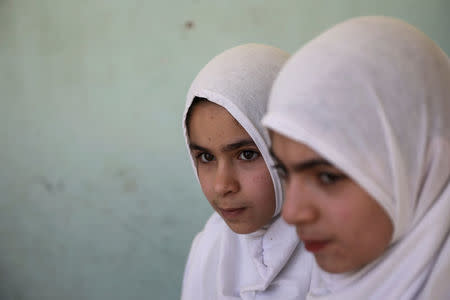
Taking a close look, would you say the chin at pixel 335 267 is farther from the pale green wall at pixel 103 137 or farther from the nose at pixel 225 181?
the pale green wall at pixel 103 137

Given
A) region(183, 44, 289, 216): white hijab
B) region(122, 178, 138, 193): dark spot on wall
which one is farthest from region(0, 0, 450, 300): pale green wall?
region(183, 44, 289, 216): white hijab

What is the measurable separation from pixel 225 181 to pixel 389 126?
498mm

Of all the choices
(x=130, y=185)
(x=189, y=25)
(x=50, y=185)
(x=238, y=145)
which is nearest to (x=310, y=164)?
(x=238, y=145)

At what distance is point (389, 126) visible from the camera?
0.76 m

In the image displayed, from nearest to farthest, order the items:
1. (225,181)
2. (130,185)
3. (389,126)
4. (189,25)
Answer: (389,126) → (225,181) → (189,25) → (130,185)

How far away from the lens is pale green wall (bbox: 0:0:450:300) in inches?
87.0

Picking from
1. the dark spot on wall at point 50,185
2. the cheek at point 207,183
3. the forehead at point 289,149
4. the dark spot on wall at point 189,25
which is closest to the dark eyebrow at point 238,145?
the cheek at point 207,183

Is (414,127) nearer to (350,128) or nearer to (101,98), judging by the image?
(350,128)

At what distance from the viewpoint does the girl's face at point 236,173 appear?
1176 millimetres

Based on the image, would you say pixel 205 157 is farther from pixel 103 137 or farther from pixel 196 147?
pixel 103 137

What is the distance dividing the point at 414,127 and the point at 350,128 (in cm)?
11

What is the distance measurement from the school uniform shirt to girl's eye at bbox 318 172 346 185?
0.34 metres

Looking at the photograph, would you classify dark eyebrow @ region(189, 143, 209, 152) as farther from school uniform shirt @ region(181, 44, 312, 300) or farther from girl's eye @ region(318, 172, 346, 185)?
girl's eye @ region(318, 172, 346, 185)

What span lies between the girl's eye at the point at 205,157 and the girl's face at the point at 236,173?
0.04m
